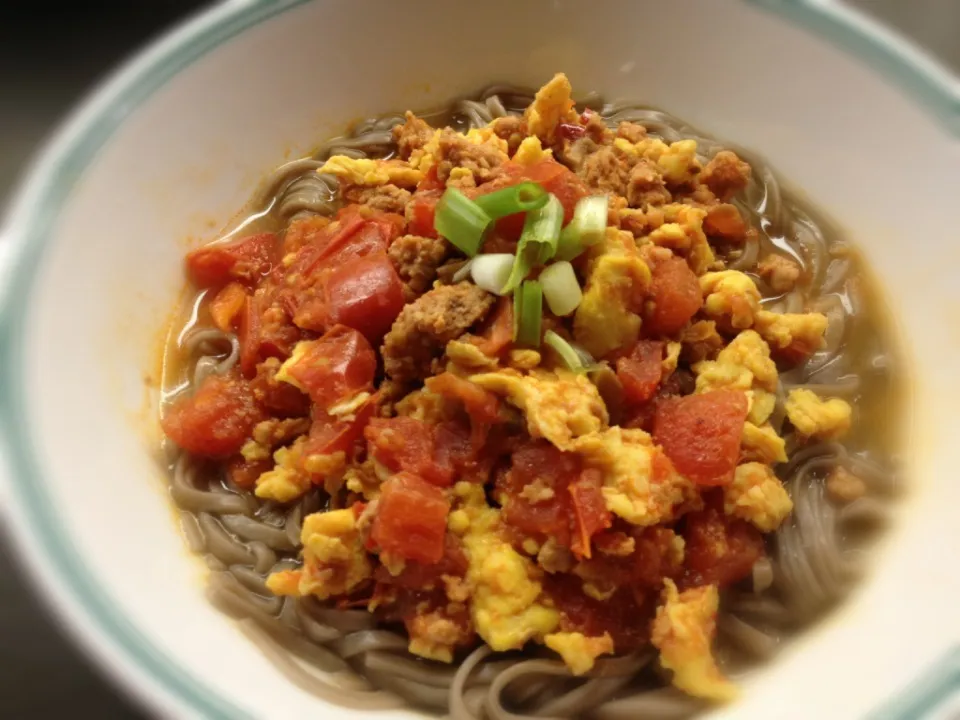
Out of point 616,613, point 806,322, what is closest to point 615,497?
point 616,613

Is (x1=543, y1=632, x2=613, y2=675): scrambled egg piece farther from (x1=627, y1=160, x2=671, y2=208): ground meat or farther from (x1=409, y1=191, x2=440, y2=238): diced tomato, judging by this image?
(x1=627, y1=160, x2=671, y2=208): ground meat

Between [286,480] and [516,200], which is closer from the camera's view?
[516,200]

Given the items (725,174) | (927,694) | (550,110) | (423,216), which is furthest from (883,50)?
(927,694)

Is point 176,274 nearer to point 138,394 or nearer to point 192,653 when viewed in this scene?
point 138,394

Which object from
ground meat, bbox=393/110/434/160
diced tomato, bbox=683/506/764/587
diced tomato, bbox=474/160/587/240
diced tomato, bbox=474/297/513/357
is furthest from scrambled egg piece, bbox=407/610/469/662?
ground meat, bbox=393/110/434/160

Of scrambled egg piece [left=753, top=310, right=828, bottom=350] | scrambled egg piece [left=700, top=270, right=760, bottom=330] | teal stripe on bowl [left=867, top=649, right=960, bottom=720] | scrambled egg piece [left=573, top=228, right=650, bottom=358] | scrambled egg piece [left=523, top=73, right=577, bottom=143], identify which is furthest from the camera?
scrambled egg piece [left=523, top=73, right=577, bottom=143]

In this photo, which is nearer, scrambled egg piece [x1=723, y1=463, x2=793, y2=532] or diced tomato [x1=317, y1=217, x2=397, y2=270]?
scrambled egg piece [x1=723, y1=463, x2=793, y2=532]

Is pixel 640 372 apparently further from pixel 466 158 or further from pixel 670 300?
pixel 466 158
